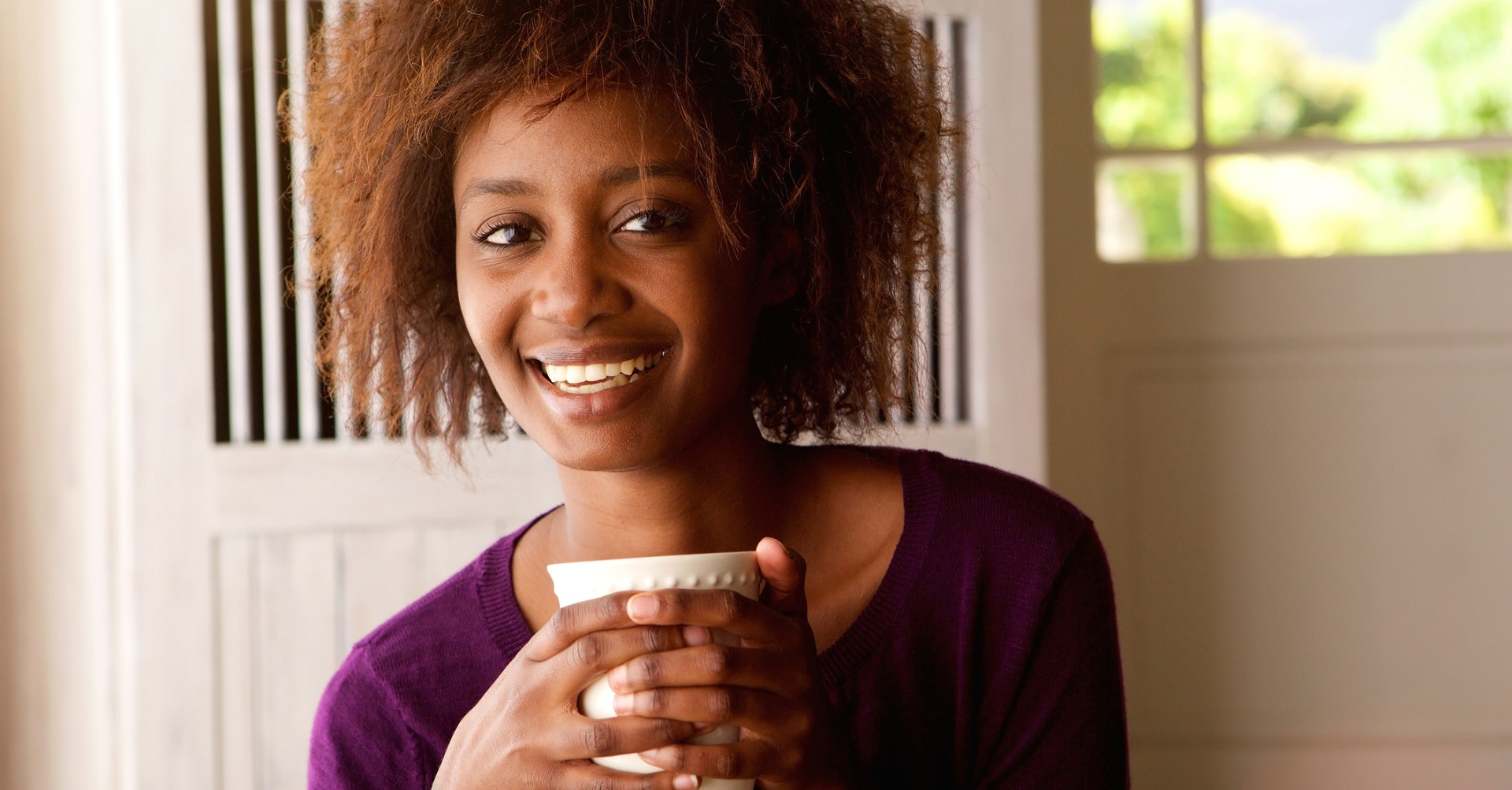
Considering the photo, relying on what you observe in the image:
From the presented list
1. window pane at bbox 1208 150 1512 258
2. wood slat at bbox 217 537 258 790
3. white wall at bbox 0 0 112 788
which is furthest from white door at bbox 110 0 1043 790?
window pane at bbox 1208 150 1512 258

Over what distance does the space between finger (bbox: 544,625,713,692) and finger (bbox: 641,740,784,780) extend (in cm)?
4

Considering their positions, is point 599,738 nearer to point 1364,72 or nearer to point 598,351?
point 598,351

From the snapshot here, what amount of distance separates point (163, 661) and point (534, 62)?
3.95ft

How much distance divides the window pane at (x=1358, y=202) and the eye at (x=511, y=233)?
6.13 ft

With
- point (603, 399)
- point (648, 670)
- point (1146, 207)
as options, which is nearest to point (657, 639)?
point (648, 670)

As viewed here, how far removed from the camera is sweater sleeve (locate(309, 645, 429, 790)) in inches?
36.6

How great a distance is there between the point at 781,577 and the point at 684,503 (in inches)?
11.1

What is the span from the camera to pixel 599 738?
0.63 metres

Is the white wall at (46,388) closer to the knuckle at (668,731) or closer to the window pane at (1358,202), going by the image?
the knuckle at (668,731)

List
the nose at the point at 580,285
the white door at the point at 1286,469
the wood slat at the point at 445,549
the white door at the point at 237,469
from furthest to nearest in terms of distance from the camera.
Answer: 1. the white door at the point at 1286,469
2. the wood slat at the point at 445,549
3. the white door at the point at 237,469
4. the nose at the point at 580,285

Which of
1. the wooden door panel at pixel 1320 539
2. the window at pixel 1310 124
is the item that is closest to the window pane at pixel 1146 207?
the window at pixel 1310 124

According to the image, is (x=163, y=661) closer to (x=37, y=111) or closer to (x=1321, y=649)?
(x=37, y=111)

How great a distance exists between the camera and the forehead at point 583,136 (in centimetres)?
80

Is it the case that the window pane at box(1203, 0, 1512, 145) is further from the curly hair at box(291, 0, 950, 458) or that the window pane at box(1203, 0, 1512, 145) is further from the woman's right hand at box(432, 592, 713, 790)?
the woman's right hand at box(432, 592, 713, 790)
